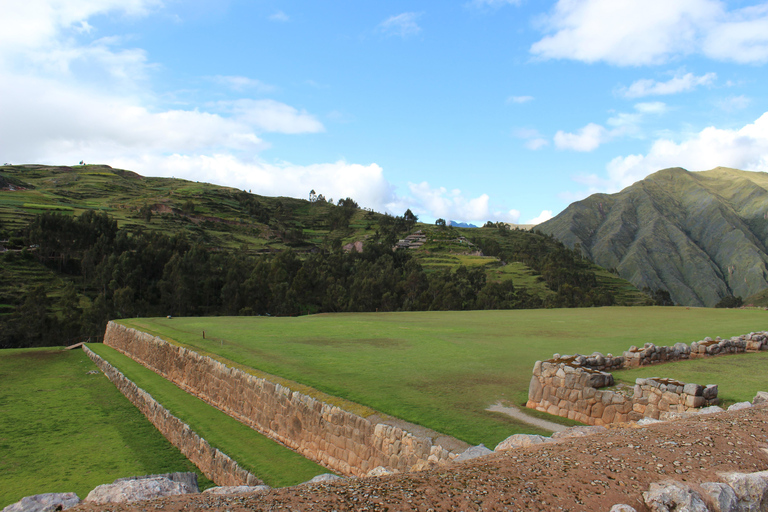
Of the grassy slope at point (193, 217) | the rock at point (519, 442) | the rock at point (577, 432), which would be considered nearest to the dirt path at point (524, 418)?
the rock at point (577, 432)

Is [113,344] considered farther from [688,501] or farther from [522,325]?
[688,501]

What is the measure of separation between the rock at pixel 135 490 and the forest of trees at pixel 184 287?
41.7m

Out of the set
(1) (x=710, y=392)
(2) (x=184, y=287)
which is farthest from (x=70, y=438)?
(2) (x=184, y=287)

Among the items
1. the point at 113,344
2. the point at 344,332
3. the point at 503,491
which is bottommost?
the point at 113,344

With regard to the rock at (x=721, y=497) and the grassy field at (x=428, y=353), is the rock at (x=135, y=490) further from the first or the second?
the rock at (x=721, y=497)

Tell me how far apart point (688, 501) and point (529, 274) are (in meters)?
82.0

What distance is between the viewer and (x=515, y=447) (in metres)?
5.57

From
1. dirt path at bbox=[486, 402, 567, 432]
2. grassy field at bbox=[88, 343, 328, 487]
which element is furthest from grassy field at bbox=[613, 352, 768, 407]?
grassy field at bbox=[88, 343, 328, 487]

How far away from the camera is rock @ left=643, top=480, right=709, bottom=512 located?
3702mm

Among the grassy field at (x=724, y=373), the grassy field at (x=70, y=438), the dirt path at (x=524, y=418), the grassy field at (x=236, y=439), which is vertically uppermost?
the grassy field at (x=724, y=373)

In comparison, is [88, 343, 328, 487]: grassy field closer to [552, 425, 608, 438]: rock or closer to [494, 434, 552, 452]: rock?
[494, 434, 552, 452]: rock

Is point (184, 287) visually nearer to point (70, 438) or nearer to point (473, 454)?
point (70, 438)

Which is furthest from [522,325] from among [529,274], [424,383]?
[529,274]

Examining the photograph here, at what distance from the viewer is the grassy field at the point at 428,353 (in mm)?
8875
